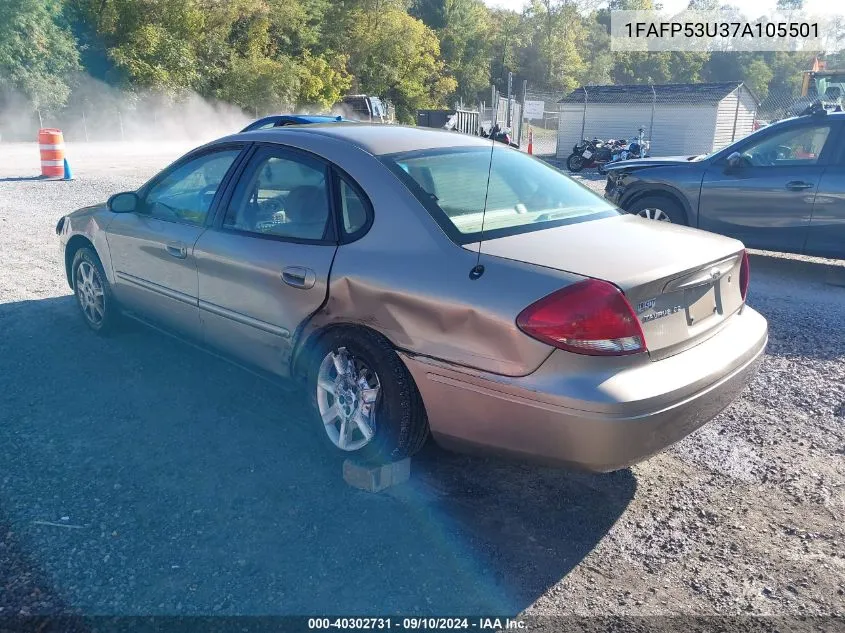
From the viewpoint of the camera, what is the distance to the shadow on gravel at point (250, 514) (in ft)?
9.07

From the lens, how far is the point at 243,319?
3.92 metres

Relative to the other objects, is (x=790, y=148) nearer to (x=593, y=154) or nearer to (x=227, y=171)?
(x=227, y=171)

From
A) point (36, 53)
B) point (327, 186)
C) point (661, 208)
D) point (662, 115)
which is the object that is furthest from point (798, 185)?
point (36, 53)

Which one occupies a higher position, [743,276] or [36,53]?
[36,53]

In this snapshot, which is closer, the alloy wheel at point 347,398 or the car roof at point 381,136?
the alloy wheel at point 347,398

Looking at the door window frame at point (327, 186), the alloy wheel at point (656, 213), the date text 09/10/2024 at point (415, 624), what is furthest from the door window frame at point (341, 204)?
the alloy wheel at point (656, 213)

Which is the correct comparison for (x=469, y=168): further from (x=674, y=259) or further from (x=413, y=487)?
(x=413, y=487)

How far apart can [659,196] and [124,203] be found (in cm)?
579

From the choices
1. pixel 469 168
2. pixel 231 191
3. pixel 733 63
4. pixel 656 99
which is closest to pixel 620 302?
pixel 469 168

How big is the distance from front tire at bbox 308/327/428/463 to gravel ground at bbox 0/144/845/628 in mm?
205

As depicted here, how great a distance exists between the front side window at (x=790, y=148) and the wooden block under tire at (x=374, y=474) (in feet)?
19.9

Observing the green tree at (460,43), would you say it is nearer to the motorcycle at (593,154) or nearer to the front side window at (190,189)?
the motorcycle at (593,154)

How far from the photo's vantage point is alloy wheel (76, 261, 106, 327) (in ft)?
17.3

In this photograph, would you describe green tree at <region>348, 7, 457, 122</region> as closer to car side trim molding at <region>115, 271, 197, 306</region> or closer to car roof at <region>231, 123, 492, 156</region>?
car side trim molding at <region>115, 271, 197, 306</region>
